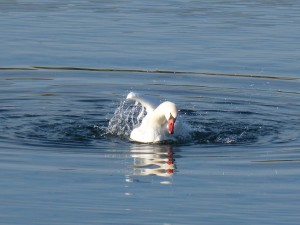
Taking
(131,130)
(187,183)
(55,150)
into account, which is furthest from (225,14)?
(187,183)

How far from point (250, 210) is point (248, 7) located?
16.5 metres

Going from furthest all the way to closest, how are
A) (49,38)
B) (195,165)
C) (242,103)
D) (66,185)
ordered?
(49,38) → (242,103) → (195,165) → (66,185)

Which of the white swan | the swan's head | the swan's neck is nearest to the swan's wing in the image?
the white swan

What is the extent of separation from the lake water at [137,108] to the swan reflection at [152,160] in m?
0.03

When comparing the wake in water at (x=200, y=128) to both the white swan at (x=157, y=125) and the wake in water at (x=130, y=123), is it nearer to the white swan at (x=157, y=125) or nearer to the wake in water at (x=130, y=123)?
the wake in water at (x=130, y=123)

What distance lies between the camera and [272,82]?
1861 centimetres

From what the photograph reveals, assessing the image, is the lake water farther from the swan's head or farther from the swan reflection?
the swan's head

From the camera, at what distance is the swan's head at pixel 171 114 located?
14.5 metres

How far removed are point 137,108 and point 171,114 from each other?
125 inches

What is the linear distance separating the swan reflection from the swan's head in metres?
0.27

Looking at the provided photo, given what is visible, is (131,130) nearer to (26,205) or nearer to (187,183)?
(187,183)

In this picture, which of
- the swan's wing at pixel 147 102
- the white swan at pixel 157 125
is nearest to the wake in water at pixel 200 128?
the white swan at pixel 157 125

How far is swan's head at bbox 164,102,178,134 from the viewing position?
1445cm

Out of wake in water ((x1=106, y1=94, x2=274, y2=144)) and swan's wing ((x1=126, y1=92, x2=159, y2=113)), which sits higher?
swan's wing ((x1=126, y1=92, x2=159, y2=113))
